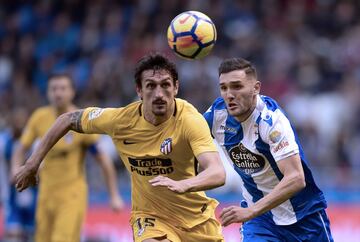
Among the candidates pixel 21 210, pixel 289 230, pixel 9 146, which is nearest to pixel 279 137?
pixel 289 230

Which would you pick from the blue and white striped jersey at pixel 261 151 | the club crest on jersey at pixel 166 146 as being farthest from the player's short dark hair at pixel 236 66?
the club crest on jersey at pixel 166 146

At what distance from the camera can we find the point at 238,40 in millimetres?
18812

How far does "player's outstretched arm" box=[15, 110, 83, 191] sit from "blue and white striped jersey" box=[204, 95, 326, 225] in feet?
3.92

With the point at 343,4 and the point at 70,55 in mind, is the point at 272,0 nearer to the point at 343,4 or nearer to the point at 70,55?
the point at 343,4

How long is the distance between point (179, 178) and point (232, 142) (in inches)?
24.5

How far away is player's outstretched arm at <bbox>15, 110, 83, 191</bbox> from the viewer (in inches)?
305

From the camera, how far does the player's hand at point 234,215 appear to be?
696cm

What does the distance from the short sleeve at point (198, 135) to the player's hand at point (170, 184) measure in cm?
62

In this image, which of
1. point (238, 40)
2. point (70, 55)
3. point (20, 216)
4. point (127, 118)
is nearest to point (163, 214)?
point (127, 118)

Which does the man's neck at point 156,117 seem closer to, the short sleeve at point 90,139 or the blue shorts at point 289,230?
the blue shorts at point 289,230

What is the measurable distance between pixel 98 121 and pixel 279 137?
5.17 ft

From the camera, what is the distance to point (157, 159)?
305 inches

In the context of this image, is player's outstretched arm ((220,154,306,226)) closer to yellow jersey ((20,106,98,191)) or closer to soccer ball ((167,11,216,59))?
soccer ball ((167,11,216,59))

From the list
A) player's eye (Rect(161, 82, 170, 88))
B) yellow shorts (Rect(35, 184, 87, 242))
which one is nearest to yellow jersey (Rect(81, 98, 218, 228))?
player's eye (Rect(161, 82, 170, 88))
